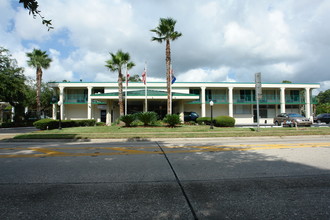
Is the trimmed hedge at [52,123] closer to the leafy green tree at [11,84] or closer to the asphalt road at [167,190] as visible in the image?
the leafy green tree at [11,84]

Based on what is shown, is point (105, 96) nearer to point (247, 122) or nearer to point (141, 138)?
point (141, 138)

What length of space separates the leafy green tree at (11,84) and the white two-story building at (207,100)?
5979mm

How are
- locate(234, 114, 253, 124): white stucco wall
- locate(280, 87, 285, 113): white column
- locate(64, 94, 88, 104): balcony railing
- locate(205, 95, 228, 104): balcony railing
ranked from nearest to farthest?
locate(64, 94, 88, 104): balcony railing
locate(280, 87, 285, 113): white column
locate(205, 95, 228, 104): balcony railing
locate(234, 114, 253, 124): white stucco wall

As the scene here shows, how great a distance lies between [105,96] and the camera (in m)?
25.9

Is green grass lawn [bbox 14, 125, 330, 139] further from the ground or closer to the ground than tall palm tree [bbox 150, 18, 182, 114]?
closer to the ground

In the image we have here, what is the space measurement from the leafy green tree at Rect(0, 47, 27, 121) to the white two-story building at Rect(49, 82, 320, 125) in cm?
598

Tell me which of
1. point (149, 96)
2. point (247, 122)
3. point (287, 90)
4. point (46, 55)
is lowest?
point (247, 122)

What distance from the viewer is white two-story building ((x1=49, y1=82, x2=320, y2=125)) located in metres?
33.9

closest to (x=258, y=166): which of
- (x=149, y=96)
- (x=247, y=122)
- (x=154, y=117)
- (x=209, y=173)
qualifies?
(x=209, y=173)

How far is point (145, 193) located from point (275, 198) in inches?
84.3

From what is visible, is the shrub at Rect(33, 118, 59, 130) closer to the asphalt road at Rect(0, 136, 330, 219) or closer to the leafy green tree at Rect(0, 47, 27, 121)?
the leafy green tree at Rect(0, 47, 27, 121)


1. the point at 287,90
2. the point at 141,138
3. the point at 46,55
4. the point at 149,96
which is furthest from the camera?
the point at 287,90

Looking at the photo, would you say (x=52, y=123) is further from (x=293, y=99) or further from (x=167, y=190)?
(x=293, y=99)

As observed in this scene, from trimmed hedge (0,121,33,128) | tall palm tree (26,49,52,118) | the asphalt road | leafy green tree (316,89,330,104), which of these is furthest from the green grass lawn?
leafy green tree (316,89,330,104)
